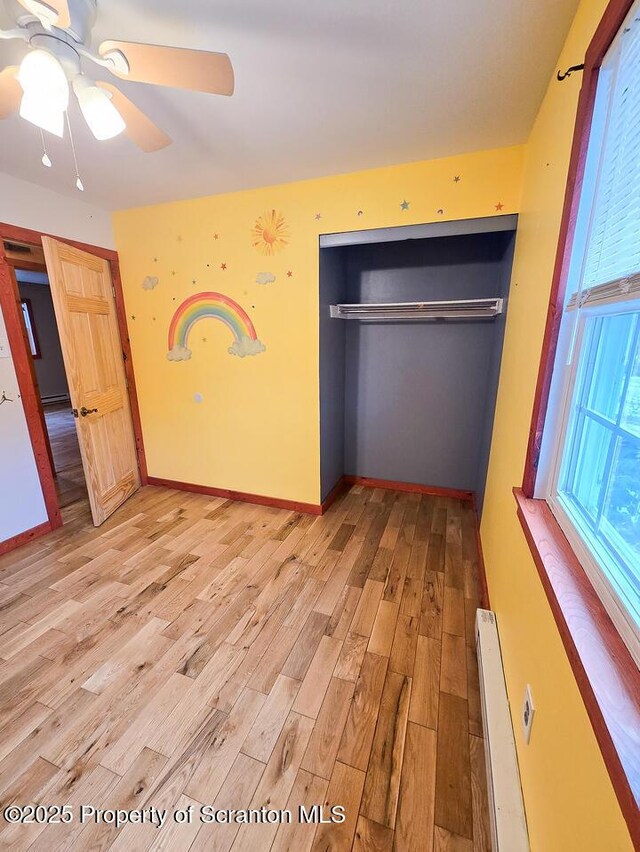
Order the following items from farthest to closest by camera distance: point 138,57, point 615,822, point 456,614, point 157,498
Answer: point 157,498
point 456,614
point 138,57
point 615,822

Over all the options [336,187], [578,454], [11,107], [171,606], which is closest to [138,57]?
[11,107]

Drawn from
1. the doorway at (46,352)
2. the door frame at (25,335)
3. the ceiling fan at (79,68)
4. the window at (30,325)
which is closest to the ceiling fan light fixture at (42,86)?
the ceiling fan at (79,68)

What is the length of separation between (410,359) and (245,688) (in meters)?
2.55

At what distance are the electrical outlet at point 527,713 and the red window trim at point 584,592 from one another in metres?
0.38

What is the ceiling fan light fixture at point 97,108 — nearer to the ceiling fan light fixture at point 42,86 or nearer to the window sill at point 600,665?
the ceiling fan light fixture at point 42,86

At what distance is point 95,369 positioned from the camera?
109 inches

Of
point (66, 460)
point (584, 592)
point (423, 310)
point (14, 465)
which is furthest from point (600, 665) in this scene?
point (66, 460)

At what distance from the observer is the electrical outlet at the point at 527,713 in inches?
38.0

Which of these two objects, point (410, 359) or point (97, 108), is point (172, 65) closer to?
point (97, 108)

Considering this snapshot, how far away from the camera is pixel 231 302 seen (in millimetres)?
2680

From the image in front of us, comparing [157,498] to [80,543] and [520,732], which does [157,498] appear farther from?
[520,732]

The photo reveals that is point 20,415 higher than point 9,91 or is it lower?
lower

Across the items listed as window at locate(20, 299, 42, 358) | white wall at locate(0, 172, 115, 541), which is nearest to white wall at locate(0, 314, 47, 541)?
white wall at locate(0, 172, 115, 541)

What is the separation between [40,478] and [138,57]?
2651 mm
